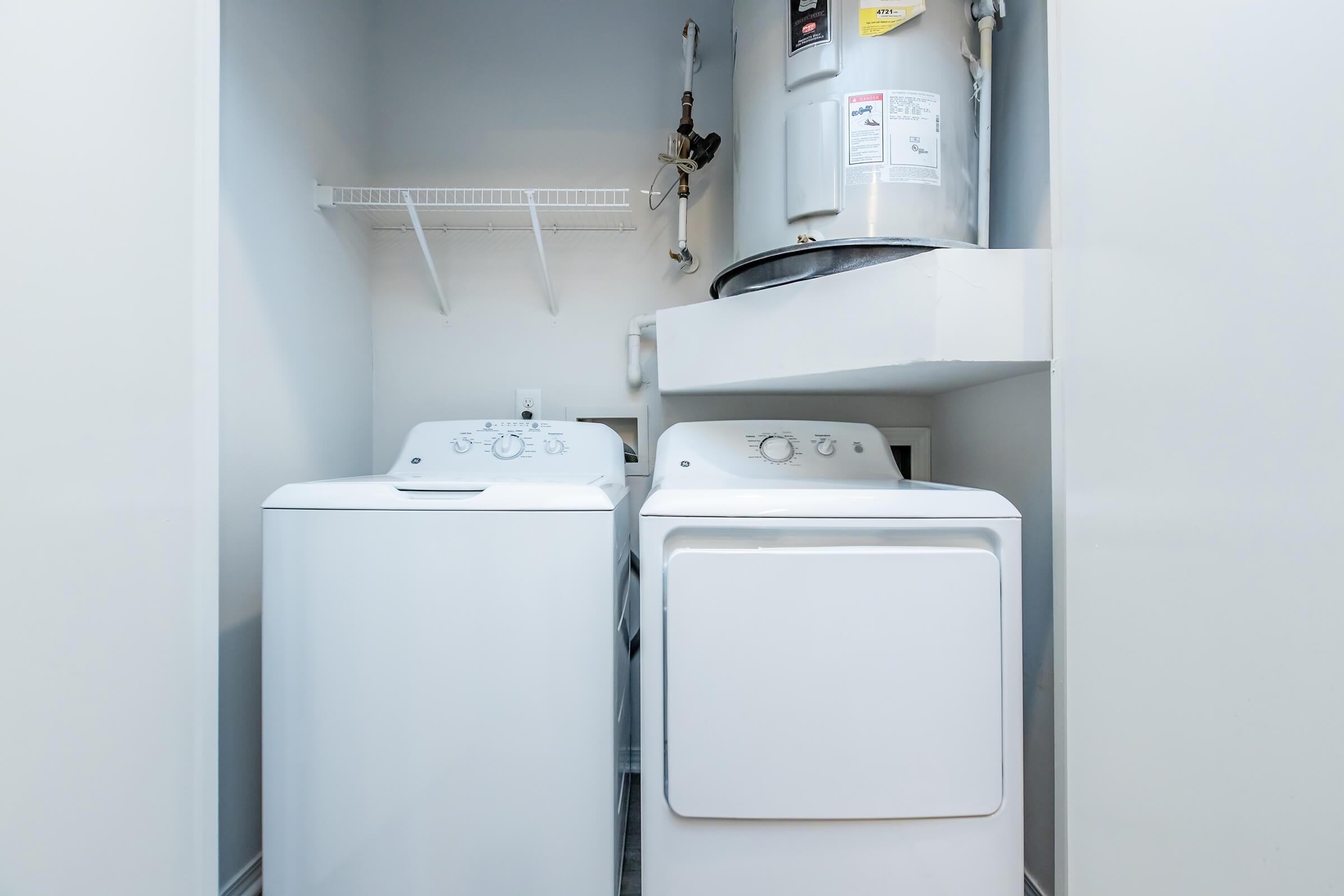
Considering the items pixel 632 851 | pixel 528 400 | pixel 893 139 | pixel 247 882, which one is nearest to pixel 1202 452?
pixel 893 139

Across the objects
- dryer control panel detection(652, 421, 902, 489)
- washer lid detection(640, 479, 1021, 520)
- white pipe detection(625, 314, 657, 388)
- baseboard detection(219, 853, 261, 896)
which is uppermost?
white pipe detection(625, 314, 657, 388)

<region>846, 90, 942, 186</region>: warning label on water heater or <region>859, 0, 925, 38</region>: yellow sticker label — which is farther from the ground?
<region>859, 0, 925, 38</region>: yellow sticker label

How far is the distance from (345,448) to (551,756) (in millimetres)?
1102

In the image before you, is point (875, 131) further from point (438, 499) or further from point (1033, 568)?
point (438, 499)

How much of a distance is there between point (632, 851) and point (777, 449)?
106cm

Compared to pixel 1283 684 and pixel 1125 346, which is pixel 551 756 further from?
pixel 1125 346

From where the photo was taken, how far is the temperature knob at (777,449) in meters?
1.39

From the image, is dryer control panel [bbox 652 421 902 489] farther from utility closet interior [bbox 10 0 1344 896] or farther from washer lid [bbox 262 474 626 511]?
washer lid [bbox 262 474 626 511]

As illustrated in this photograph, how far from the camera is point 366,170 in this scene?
1747 millimetres

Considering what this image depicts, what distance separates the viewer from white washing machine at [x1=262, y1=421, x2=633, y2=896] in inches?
38.7

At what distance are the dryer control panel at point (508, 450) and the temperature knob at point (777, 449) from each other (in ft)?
1.31

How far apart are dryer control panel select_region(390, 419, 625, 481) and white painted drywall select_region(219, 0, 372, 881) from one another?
0.87 feet

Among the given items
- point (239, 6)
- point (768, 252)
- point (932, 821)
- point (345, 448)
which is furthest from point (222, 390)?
point (932, 821)

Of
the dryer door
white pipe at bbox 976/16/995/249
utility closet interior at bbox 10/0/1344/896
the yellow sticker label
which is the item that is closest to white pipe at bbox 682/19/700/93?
utility closet interior at bbox 10/0/1344/896
